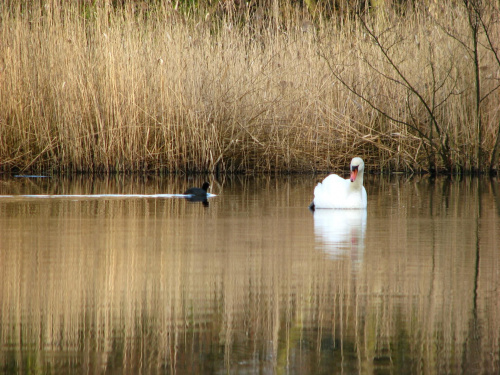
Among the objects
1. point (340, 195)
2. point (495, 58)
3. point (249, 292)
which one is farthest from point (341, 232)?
point (495, 58)

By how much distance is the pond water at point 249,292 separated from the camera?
268 centimetres

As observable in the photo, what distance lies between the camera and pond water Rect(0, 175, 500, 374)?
2.68 metres

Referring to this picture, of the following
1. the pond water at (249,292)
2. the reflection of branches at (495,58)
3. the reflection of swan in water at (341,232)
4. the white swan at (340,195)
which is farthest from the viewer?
the reflection of branches at (495,58)

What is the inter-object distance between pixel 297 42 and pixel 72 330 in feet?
31.6

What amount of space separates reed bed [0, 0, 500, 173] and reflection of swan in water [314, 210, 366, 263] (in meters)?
4.46

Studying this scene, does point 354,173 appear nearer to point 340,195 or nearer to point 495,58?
point 340,195

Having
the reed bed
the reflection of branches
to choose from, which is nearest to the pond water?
the reflection of branches

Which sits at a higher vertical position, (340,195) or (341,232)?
(340,195)

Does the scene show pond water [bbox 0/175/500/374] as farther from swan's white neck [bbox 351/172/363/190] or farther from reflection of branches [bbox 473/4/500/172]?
reflection of branches [bbox 473/4/500/172]

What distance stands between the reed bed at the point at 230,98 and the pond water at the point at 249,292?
4580mm

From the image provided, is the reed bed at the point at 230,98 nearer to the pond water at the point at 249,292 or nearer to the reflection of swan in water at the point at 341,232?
the reflection of swan in water at the point at 341,232

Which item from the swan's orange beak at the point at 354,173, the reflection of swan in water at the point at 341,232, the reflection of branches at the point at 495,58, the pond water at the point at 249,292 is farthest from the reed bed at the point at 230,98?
the pond water at the point at 249,292

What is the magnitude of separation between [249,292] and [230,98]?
27.2 feet

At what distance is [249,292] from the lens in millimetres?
3551
